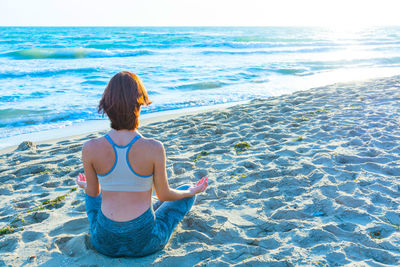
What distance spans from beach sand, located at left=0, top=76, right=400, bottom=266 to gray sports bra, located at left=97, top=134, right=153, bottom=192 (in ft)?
2.08

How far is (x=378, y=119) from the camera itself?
5.95m

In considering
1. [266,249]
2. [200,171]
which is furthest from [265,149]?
[266,249]

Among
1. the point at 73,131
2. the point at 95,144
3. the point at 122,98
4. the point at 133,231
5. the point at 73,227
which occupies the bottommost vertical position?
the point at 73,131

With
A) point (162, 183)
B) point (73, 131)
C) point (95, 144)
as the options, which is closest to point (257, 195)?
point (162, 183)

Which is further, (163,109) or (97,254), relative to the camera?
(163,109)

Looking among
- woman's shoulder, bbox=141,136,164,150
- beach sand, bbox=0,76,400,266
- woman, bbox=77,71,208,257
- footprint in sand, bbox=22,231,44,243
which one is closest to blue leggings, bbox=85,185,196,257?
woman, bbox=77,71,208,257

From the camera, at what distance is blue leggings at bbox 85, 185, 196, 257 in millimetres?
2459

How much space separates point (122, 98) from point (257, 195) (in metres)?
2.08

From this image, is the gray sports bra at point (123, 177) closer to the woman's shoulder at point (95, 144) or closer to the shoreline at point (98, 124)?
the woman's shoulder at point (95, 144)

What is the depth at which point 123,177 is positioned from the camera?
235cm

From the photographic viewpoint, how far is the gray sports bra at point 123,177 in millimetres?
2295

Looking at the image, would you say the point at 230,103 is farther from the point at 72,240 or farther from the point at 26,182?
the point at 72,240

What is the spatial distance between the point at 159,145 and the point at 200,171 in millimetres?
2178

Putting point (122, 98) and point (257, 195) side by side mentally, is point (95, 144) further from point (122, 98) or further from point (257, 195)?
point (257, 195)
